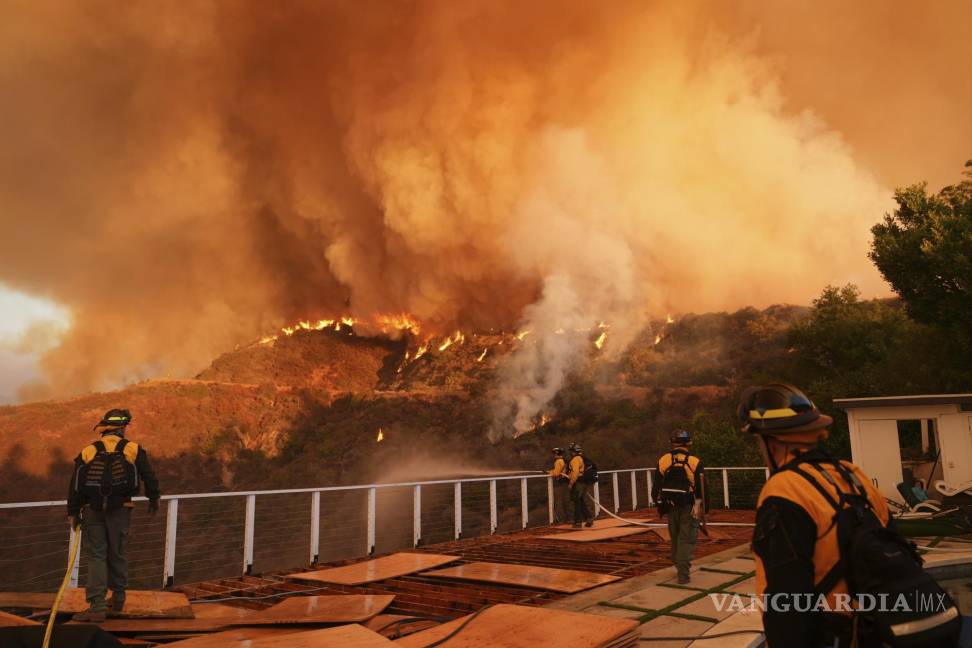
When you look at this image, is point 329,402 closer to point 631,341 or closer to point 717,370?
point 631,341

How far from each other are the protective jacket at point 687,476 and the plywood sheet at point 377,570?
3.15m

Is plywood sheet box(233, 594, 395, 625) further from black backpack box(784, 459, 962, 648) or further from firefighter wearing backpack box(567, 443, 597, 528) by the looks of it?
firefighter wearing backpack box(567, 443, 597, 528)

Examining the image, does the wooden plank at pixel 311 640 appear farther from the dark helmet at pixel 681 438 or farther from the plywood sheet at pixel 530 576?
the dark helmet at pixel 681 438

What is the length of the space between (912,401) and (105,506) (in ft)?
43.4

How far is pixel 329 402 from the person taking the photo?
69625 millimetres

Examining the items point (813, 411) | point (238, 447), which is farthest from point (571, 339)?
point (813, 411)

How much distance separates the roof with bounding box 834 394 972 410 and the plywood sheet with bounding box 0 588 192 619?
479 inches

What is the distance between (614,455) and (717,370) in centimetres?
1968

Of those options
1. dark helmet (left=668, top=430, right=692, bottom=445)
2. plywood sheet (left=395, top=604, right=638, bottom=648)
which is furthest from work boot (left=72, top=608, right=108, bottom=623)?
dark helmet (left=668, top=430, right=692, bottom=445)

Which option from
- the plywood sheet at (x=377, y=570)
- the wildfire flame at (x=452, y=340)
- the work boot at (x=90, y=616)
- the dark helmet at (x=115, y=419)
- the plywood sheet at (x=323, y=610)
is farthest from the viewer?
the wildfire flame at (x=452, y=340)

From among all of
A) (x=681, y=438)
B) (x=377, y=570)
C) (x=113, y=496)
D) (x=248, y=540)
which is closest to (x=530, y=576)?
(x=377, y=570)

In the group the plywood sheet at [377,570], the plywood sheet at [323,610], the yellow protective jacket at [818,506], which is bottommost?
the plywood sheet at [377,570]

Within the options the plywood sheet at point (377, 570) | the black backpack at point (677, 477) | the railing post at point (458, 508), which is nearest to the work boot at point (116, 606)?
the plywood sheet at point (377, 570)

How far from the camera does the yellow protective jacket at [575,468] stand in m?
12.5
